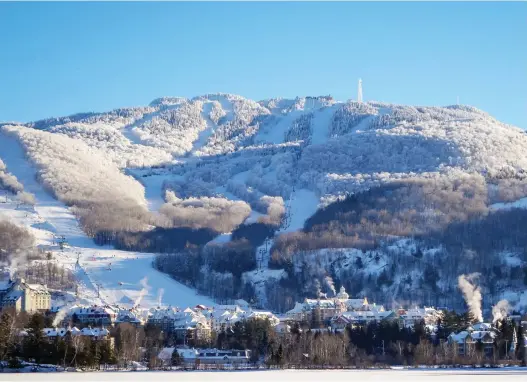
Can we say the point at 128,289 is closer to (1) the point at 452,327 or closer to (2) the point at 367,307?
(2) the point at 367,307

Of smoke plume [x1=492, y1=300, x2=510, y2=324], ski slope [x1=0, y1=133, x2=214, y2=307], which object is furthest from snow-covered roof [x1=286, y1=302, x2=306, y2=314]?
smoke plume [x1=492, y1=300, x2=510, y2=324]

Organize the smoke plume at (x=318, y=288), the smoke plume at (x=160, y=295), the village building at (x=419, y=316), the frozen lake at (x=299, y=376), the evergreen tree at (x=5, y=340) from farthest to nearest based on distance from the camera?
the smoke plume at (x=318, y=288), the smoke plume at (x=160, y=295), the village building at (x=419, y=316), the evergreen tree at (x=5, y=340), the frozen lake at (x=299, y=376)

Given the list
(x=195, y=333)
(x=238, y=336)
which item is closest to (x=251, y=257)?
(x=195, y=333)

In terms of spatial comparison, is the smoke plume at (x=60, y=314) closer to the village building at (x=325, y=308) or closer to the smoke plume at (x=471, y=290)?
the village building at (x=325, y=308)

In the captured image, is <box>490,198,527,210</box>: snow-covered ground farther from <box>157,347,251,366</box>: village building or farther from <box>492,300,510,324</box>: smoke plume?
<box>157,347,251,366</box>: village building

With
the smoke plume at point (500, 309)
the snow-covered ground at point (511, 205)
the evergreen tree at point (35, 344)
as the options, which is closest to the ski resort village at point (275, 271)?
the evergreen tree at point (35, 344)

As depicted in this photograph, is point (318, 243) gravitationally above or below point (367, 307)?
above
